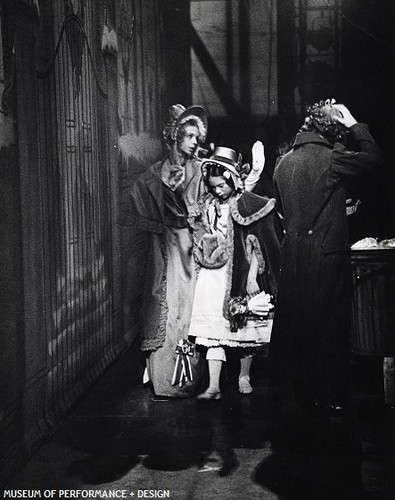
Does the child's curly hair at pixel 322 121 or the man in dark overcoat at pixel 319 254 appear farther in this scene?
the child's curly hair at pixel 322 121

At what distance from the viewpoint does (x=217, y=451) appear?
404cm

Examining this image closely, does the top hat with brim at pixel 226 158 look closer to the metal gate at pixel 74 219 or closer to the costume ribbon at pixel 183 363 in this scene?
the metal gate at pixel 74 219

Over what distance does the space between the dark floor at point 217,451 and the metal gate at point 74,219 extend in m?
0.35

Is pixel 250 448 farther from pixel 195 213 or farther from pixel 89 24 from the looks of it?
pixel 89 24

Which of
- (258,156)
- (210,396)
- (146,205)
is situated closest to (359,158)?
(258,156)

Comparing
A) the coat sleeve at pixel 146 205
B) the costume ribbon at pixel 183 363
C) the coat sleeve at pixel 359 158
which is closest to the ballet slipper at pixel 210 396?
the costume ribbon at pixel 183 363

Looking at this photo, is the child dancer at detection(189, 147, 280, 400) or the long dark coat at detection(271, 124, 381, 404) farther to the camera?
the child dancer at detection(189, 147, 280, 400)

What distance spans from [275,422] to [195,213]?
55.4 inches

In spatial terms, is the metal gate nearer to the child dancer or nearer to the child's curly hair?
the child dancer

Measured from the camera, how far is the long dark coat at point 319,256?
4219 millimetres

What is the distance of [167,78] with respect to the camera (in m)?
5.46

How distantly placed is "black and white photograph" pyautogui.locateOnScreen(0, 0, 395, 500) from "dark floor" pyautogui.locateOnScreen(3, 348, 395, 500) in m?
0.01

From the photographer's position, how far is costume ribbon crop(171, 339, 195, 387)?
16.6ft

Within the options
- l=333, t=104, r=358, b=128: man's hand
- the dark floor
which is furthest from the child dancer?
l=333, t=104, r=358, b=128: man's hand
